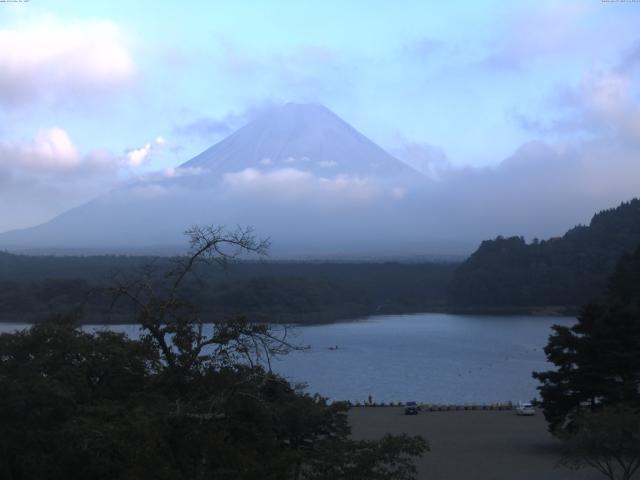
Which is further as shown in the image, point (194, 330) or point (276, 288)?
point (276, 288)

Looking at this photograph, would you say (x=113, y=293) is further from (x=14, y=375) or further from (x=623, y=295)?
(x=623, y=295)

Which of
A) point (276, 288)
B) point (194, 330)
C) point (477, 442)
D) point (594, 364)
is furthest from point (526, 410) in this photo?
point (276, 288)

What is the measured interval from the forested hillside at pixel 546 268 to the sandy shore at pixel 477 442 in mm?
25815

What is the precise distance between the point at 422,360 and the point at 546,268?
19.3 m

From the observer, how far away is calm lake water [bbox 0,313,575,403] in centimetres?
1667

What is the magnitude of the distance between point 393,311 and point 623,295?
21172 mm

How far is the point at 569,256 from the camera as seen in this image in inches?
1615

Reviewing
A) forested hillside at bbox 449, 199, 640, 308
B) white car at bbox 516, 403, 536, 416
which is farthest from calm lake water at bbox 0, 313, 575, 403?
forested hillside at bbox 449, 199, 640, 308

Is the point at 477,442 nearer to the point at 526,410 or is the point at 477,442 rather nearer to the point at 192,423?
the point at 526,410

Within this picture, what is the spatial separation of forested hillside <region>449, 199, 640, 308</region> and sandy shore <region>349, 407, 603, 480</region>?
25.8 metres

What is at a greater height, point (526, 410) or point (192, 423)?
point (192, 423)

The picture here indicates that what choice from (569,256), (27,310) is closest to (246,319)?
(27,310)

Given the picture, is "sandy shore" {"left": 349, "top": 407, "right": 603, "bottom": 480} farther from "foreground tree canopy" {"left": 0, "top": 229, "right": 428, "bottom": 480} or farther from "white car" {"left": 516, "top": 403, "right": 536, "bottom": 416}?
"foreground tree canopy" {"left": 0, "top": 229, "right": 428, "bottom": 480}

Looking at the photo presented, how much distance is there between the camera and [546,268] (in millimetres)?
39750
